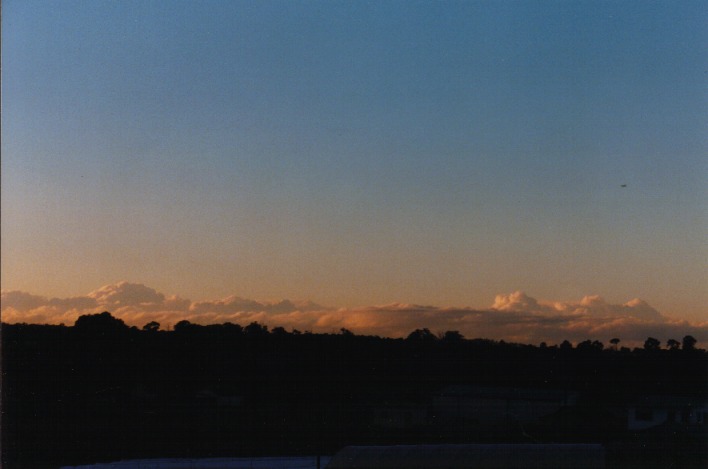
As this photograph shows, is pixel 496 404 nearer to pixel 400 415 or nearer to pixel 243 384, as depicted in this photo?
pixel 400 415

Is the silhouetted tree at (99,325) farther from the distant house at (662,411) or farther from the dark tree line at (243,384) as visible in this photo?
the distant house at (662,411)

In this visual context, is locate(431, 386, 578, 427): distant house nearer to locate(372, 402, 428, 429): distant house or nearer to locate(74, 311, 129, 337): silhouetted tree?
locate(372, 402, 428, 429): distant house

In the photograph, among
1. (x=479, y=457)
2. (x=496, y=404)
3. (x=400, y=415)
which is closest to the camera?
(x=479, y=457)

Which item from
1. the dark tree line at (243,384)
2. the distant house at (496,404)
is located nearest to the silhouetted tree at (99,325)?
the dark tree line at (243,384)

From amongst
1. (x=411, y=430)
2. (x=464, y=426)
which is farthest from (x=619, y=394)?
(x=411, y=430)

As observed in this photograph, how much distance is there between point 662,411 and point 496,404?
177 inches

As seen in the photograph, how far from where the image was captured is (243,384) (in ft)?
77.0

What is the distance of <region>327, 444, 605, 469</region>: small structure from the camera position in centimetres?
905

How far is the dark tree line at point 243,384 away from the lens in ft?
63.4

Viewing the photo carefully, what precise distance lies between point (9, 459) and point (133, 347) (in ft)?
20.6

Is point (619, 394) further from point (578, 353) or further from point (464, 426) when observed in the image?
point (464, 426)

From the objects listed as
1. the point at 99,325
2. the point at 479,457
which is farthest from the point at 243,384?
A: the point at 479,457

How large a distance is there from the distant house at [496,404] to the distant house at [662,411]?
1841mm

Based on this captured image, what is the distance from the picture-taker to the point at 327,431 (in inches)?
821
